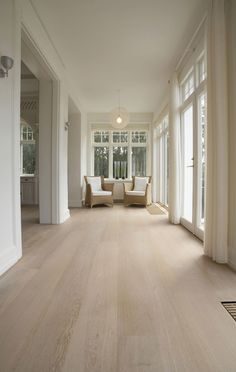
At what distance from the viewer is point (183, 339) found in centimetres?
129

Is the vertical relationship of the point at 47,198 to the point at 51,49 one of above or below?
below

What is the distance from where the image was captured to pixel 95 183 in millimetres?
7004

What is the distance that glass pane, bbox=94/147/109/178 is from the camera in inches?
325

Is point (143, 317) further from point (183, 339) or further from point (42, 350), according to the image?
point (42, 350)

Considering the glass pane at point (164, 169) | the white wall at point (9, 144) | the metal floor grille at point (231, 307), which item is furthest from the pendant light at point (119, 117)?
the metal floor grille at point (231, 307)

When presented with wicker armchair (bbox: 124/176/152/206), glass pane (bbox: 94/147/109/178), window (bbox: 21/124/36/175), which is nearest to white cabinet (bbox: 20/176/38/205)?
window (bbox: 21/124/36/175)

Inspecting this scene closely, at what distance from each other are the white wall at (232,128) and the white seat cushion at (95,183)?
4.69 m

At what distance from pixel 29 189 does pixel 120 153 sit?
3.11 metres

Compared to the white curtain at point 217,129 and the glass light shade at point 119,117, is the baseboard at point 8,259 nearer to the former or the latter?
the white curtain at point 217,129

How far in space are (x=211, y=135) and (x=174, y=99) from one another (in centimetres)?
216

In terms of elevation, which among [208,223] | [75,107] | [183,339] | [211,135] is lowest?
[183,339]

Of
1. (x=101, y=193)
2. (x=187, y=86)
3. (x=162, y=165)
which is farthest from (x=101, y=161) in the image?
(x=187, y=86)

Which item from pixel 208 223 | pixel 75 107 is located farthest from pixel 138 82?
pixel 208 223

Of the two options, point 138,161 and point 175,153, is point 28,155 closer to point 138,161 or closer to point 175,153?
point 138,161
